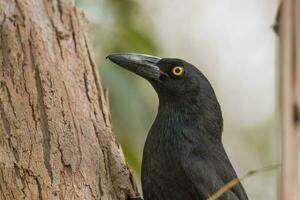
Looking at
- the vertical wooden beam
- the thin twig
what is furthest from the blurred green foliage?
the vertical wooden beam

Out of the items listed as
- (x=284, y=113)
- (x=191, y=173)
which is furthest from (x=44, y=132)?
(x=284, y=113)

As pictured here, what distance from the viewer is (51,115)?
11.6 feet

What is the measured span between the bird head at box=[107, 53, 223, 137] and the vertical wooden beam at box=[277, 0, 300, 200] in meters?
2.86

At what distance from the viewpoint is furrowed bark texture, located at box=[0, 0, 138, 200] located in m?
3.30

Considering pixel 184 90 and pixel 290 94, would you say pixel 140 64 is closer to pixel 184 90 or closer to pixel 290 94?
pixel 184 90

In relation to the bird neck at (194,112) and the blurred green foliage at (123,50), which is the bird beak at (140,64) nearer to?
the bird neck at (194,112)

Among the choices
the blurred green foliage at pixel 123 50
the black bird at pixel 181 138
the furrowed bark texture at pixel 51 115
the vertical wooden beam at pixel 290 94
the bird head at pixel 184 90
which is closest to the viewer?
the vertical wooden beam at pixel 290 94

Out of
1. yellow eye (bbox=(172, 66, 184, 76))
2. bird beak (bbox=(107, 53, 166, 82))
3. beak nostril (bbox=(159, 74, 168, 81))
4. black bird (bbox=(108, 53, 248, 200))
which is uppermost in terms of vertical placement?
bird beak (bbox=(107, 53, 166, 82))

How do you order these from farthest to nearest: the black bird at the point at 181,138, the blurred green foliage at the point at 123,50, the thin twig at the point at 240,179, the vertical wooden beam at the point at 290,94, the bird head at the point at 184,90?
the blurred green foliage at the point at 123,50, the bird head at the point at 184,90, the black bird at the point at 181,138, the thin twig at the point at 240,179, the vertical wooden beam at the point at 290,94

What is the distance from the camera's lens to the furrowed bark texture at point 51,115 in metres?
3.30

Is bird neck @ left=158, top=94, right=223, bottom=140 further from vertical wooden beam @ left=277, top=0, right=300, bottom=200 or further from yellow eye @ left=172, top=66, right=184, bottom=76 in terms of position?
vertical wooden beam @ left=277, top=0, right=300, bottom=200

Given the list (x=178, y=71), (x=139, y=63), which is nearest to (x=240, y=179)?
(x=139, y=63)

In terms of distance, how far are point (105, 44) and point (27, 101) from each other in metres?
1.39

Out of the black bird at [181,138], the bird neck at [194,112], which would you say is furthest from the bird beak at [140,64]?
the bird neck at [194,112]
